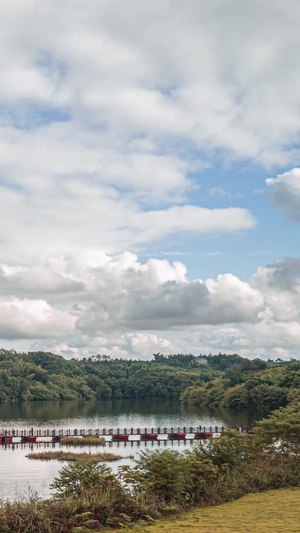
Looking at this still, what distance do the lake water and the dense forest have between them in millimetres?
4387

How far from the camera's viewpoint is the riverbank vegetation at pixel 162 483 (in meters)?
10.9

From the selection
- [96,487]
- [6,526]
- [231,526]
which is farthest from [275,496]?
[6,526]

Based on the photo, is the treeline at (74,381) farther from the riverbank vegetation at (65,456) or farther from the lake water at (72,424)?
the riverbank vegetation at (65,456)

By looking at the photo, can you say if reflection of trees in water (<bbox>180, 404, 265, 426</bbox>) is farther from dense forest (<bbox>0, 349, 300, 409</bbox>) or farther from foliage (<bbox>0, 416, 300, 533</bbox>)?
foliage (<bbox>0, 416, 300, 533</bbox>)

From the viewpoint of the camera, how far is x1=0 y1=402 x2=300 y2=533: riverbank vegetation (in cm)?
1092

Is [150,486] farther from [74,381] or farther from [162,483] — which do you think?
[74,381]

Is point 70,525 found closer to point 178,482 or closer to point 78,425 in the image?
point 178,482

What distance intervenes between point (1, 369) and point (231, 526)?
118 m

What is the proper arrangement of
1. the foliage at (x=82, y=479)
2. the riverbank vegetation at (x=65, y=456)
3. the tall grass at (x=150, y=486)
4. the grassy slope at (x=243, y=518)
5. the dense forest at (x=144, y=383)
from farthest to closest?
the dense forest at (x=144, y=383) < the riverbank vegetation at (x=65, y=456) < the foliage at (x=82, y=479) < the tall grass at (x=150, y=486) < the grassy slope at (x=243, y=518)

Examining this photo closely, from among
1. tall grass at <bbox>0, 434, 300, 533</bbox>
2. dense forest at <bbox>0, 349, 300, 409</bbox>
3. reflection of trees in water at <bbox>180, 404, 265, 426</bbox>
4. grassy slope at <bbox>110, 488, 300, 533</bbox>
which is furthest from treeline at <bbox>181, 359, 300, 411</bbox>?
grassy slope at <bbox>110, 488, 300, 533</bbox>

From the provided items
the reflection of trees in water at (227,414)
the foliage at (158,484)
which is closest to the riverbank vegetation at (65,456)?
the foliage at (158,484)

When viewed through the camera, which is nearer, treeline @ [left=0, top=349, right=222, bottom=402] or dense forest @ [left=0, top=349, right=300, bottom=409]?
dense forest @ [left=0, top=349, right=300, bottom=409]

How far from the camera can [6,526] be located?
10227mm

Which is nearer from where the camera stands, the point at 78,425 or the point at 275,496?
the point at 275,496
